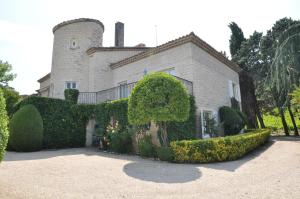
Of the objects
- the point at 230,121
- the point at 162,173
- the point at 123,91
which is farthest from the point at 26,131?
the point at 230,121

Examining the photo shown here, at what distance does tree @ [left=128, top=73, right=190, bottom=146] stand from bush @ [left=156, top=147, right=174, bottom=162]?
1.24 m

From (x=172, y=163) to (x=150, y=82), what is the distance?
349cm

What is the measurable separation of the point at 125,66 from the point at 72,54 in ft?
16.1

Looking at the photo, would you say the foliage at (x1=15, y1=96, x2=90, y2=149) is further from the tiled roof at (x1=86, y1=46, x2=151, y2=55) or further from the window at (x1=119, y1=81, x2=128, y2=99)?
the tiled roof at (x1=86, y1=46, x2=151, y2=55)

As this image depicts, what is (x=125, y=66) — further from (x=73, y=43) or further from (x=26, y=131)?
(x=26, y=131)

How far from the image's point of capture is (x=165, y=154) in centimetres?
839

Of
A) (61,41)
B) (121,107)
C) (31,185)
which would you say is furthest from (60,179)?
(61,41)

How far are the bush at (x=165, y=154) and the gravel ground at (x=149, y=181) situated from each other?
1.10m

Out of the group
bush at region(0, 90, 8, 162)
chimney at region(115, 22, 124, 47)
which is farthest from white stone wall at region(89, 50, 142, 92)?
bush at region(0, 90, 8, 162)

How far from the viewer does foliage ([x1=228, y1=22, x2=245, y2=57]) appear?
24.7m

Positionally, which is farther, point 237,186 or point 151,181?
point 151,181

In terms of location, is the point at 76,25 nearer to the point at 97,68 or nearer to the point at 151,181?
the point at 97,68

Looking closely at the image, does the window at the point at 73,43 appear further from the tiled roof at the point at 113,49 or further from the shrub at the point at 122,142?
the shrub at the point at 122,142

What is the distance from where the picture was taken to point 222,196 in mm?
4270
